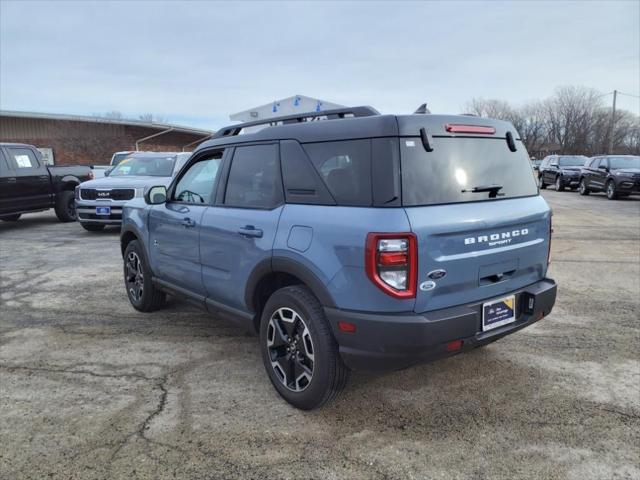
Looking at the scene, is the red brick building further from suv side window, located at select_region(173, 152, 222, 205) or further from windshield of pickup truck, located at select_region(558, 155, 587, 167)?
suv side window, located at select_region(173, 152, 222, 205)

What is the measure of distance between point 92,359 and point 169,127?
38917 millimetres

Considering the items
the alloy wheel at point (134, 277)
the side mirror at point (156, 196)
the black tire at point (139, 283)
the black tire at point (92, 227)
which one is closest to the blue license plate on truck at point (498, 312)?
the side mirror at point (156, 196)

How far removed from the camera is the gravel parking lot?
261 cm

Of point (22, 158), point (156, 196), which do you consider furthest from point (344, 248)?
point (22, 158)

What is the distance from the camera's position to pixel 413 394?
3.37m

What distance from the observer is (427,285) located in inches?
104

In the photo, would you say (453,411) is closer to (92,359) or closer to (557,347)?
(557,347)

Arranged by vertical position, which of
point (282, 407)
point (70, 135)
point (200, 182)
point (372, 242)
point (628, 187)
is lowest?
point (282, 407)

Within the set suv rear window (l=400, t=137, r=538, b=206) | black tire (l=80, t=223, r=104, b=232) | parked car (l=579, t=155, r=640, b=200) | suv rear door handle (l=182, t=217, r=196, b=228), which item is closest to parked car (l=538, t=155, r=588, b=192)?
parked car (l=579, t=155, r=640, b=200)

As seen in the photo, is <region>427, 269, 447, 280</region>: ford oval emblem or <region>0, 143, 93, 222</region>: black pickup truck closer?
<region>427, 269, 447, 280</region>: ford oval emblem

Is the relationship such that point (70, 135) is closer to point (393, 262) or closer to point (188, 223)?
point (188, 223)

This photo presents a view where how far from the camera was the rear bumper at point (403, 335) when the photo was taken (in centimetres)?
262

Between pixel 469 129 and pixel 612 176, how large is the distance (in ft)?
57.2

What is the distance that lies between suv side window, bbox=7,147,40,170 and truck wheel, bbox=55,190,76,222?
1.10 metres
